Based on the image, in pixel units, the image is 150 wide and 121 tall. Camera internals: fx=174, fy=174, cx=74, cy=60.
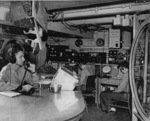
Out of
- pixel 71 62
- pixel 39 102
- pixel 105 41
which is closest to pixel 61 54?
pixel 71 62

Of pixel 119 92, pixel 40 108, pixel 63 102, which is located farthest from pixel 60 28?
pixel 40 108

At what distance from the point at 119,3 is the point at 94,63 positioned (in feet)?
9.87

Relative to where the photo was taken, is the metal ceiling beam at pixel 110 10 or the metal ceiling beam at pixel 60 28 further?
the metal ceiling beam at pixel 60 28

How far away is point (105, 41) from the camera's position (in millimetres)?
7309

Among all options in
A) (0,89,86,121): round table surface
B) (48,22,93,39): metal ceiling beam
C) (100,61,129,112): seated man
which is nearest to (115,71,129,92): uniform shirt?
(100,61,129,112): seated man

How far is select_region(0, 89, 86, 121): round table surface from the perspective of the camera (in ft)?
4.88

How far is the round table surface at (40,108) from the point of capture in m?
1.49

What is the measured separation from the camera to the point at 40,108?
5.71ft

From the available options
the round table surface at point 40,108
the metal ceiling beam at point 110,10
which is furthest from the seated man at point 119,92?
the round table surface at point 40,108

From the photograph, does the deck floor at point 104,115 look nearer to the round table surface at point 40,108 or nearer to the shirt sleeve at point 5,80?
the shirt sleeve at point 5,80

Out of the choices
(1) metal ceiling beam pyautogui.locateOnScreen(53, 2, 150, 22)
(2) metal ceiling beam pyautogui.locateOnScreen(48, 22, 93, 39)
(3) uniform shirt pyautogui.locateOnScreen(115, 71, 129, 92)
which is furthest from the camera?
(2) metal ceiling beam pyautogui.locateOnScreen(48, 22, 93, 39)

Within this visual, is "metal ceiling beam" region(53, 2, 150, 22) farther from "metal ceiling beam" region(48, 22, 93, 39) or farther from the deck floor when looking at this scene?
the deck floor

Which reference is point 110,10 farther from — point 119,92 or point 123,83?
point 119,92

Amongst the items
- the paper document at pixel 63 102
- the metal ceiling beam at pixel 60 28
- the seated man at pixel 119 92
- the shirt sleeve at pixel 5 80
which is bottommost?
the seated man at pixel 119 92
